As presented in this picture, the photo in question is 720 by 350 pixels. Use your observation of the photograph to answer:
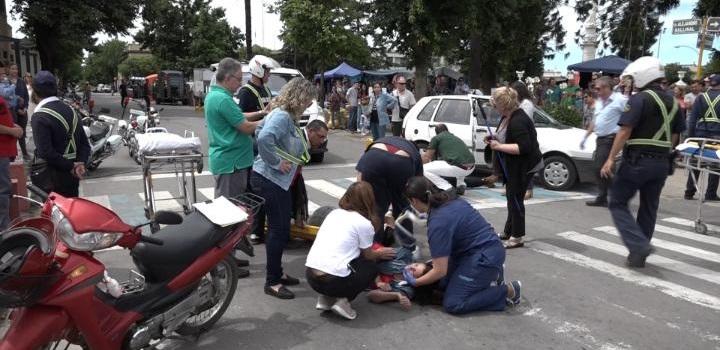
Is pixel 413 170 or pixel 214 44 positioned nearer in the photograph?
pixel 413 170

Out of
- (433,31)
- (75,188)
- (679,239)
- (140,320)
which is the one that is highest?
(433,31)

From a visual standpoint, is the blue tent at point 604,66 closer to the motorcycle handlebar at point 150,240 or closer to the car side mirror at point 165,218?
the car side mirror at point 165,218

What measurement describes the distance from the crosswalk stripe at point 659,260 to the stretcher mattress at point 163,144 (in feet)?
14.7

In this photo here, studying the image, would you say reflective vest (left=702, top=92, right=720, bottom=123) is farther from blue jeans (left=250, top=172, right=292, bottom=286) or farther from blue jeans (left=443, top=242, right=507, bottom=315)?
blue jeans (left=250, top=172, right=292, bottom=286)

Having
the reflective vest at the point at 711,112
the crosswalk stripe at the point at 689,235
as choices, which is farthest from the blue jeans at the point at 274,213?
the reflective vest at the point at 711,112

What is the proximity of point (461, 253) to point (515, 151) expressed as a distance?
6.38ft

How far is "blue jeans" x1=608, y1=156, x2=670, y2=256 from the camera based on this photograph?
5402mm

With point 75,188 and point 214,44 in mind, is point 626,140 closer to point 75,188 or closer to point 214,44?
point 75,188

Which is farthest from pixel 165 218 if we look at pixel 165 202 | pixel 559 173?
pixel 559 173

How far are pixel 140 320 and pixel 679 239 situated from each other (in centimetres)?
635

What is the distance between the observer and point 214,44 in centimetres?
4906

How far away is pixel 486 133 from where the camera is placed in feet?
33.3

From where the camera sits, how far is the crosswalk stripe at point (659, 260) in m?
5.61

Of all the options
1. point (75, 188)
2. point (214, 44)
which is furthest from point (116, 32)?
point (75, 188)
